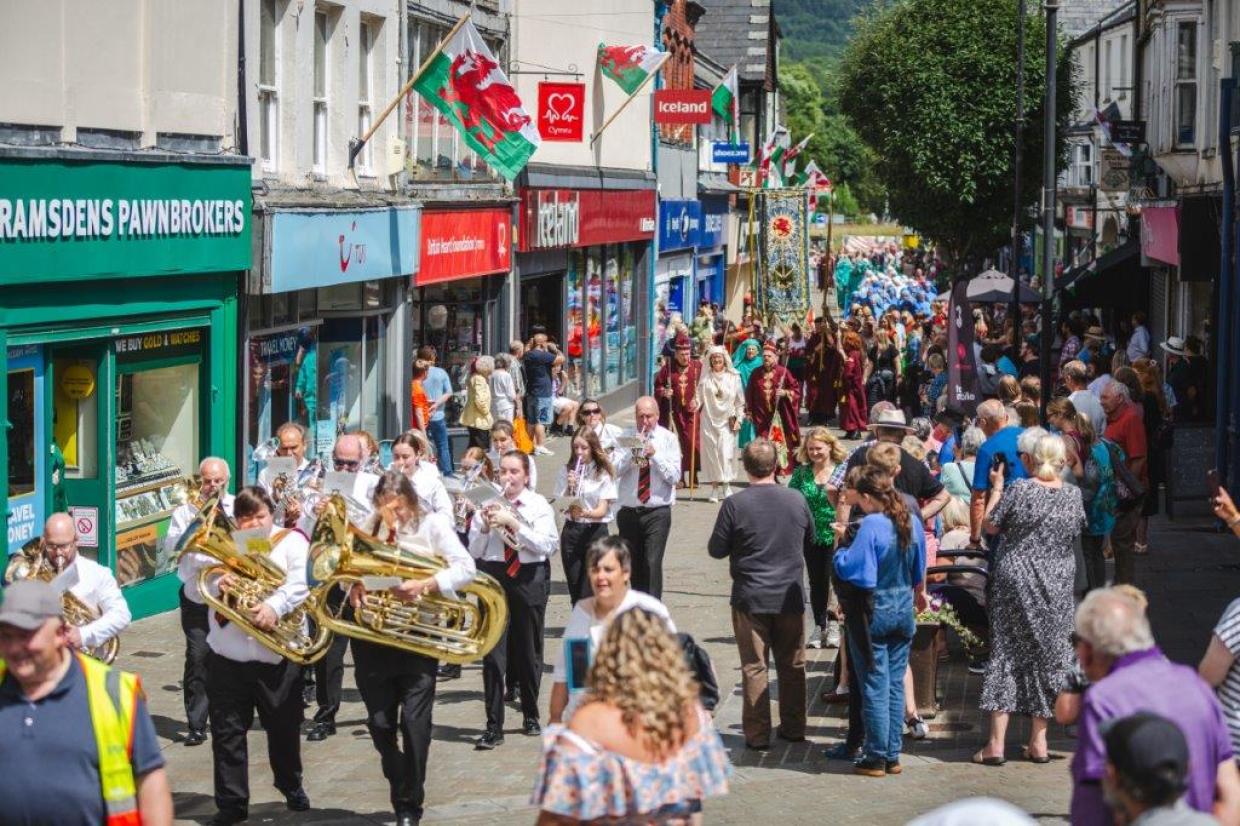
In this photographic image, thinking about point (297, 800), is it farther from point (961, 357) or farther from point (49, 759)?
point (961, 357)

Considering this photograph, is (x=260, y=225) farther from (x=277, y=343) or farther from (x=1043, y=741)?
(x=1043, y=741)

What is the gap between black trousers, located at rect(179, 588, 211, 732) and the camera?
10883mm

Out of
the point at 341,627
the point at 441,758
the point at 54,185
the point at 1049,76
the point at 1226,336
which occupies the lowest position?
the point at 441,758

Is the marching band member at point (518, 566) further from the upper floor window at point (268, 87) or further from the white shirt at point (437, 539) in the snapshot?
the upper floor window at point (268, 87)

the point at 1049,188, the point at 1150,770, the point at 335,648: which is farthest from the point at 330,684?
the point at 1049,188

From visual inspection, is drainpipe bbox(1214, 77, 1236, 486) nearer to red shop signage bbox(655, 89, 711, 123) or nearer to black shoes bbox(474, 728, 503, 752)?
black shoes bbox(474, 728, 503, 752)

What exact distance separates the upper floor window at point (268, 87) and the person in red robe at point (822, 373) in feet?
40.7

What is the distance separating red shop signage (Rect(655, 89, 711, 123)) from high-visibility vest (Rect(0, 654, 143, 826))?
28.5 metres

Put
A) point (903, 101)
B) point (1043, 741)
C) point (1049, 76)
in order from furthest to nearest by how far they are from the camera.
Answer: point (903, 101), point (1049, 76), point (1043, 741)

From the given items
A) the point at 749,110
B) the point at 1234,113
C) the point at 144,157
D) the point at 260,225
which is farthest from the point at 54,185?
the point at 749,110

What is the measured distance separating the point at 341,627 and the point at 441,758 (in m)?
2.03

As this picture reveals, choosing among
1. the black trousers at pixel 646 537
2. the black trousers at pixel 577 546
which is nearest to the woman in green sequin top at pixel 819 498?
the black trousers at pixel 646 537

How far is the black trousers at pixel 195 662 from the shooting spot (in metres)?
10.9

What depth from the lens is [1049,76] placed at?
882 inches
